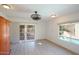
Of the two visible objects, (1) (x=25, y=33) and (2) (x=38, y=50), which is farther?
(1) (x=25, y=33)

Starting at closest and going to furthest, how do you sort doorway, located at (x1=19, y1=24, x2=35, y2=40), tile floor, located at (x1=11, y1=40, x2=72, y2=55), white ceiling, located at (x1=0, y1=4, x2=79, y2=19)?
white ceiling, located at (x1=0, y1=4, x2=79, y2=19) → tile floor, located at (x1=11, y1=40, x2=72, y2=55) → doorway, located at (x1=19, y1=24, x2=35, y2=40)

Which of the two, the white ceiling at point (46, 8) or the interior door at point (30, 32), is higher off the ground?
the white ceiling at point (46, 8)

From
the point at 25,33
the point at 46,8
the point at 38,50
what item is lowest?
the point at 38,50

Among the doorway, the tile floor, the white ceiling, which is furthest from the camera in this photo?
the doorway

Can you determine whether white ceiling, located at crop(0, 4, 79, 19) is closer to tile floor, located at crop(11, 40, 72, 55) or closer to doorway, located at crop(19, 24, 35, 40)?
tile floor, located at crop(11, 40, 72, 55)

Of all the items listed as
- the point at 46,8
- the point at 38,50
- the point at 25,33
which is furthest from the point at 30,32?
the point at 46,8

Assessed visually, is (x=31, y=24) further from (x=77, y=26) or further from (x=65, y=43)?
(x=77, y=26)

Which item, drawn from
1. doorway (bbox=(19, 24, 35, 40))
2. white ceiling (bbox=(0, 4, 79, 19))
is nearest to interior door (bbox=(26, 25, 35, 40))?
doorway (bbox=(19, 24, 35, 40))

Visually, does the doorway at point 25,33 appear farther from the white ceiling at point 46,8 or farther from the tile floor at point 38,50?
the white ceiling at point 46,8

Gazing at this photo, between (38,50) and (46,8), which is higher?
(46,8)

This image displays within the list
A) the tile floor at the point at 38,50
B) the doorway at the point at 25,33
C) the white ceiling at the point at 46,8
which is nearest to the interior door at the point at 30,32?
the doorway at the point at 25,33

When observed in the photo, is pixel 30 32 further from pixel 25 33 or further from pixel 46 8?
pixel 46 8

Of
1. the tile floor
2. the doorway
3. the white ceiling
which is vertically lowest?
the tile floor
